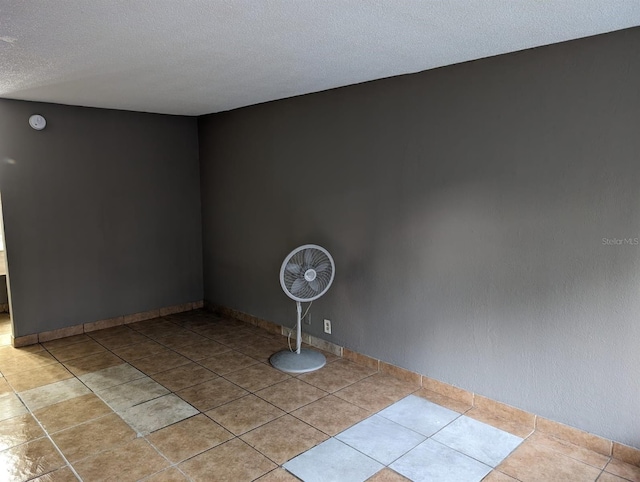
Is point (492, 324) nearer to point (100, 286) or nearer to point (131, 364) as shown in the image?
point (131, 364)

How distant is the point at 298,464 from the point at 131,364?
6.66 feet

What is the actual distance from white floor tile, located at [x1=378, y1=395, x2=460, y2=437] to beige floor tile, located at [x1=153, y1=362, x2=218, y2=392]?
1436 millimetres

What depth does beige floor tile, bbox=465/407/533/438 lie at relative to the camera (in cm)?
280

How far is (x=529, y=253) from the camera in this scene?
275cm

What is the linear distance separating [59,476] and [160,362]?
1.54 m

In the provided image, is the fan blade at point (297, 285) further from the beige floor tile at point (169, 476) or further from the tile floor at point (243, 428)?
the beige floor tile at point (169, 476)

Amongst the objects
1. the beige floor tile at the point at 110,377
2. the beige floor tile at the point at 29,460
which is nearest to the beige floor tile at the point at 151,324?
the beige floor tile at the point at 110,377

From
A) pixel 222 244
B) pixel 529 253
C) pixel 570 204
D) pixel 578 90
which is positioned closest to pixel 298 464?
pixel 529 253

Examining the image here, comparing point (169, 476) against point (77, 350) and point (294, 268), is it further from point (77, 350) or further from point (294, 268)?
point (77, 350)

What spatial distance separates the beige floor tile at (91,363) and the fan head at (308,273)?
1632 millimetres

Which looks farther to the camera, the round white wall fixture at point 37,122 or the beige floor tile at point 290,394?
the round white wall fixture at point 37,122

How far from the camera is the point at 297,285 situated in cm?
373

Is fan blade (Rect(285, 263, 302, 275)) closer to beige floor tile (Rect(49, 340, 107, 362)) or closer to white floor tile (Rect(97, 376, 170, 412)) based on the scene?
white floor tile (Rect(97, 376, 170, 412))

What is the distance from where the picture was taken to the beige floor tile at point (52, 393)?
3199 millimetres
